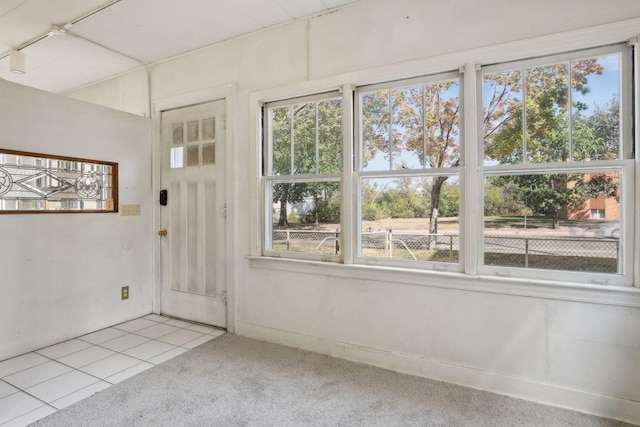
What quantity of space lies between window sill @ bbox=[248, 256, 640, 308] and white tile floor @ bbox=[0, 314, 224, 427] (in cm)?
119

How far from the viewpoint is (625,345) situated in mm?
1909

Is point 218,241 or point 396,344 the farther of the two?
point 218,241

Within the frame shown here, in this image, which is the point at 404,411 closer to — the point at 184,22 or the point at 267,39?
the point at 267,39

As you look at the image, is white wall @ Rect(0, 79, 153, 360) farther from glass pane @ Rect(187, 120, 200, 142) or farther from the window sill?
the window sill

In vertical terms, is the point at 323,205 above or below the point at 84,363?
above

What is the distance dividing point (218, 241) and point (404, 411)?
2201mm

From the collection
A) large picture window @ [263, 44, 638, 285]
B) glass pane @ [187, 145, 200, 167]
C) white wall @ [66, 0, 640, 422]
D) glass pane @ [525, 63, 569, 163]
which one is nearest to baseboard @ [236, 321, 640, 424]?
white wall @ [66, 0, 640, 422]

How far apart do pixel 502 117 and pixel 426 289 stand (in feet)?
4.21

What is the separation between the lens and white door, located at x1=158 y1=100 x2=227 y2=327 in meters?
3.31

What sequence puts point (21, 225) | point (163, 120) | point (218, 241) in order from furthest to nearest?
1. point (163, 120)
2. point (218, 241)
3. point (21, 225)

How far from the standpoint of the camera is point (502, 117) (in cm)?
224

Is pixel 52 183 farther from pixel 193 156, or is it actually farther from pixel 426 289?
pixel 426 289

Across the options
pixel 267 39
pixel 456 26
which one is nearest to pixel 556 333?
pixel 456 26

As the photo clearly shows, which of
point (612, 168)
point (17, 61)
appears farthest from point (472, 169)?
point (17, 61)
